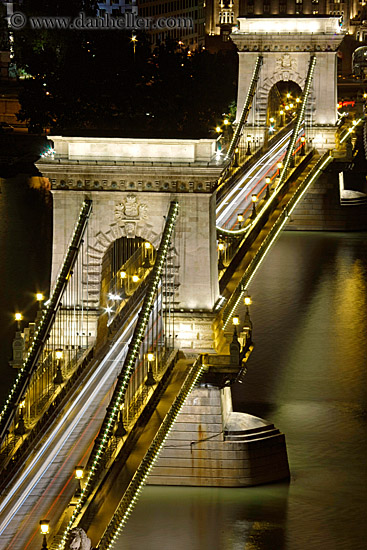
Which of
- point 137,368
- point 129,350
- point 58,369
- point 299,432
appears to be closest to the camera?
point 129,350

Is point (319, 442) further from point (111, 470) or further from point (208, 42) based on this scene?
point (208, 42)

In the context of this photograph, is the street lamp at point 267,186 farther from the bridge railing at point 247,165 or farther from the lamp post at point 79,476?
the lamp post at point 79,476

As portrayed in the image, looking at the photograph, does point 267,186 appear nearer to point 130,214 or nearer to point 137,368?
point 130,214

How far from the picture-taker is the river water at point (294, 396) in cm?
4881

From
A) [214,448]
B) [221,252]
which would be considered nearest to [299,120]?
[221,252]

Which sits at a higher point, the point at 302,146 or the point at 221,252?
the point at 302,146

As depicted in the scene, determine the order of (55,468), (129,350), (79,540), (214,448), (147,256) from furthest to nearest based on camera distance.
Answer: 1. (147,256)
2. (214,448)
3. (129,350)
4. (55,468)
5. (79,540)

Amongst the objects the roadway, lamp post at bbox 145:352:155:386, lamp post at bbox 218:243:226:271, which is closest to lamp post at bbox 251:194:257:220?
lamp post at bbox 218:243:226:271

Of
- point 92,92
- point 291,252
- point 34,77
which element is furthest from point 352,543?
point 34,77

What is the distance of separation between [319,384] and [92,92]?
226 ft

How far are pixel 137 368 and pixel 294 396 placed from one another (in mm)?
16616

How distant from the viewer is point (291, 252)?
99.2 metres

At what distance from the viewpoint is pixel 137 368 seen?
156 feet

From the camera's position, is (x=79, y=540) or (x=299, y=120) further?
(x=299, y=120)
